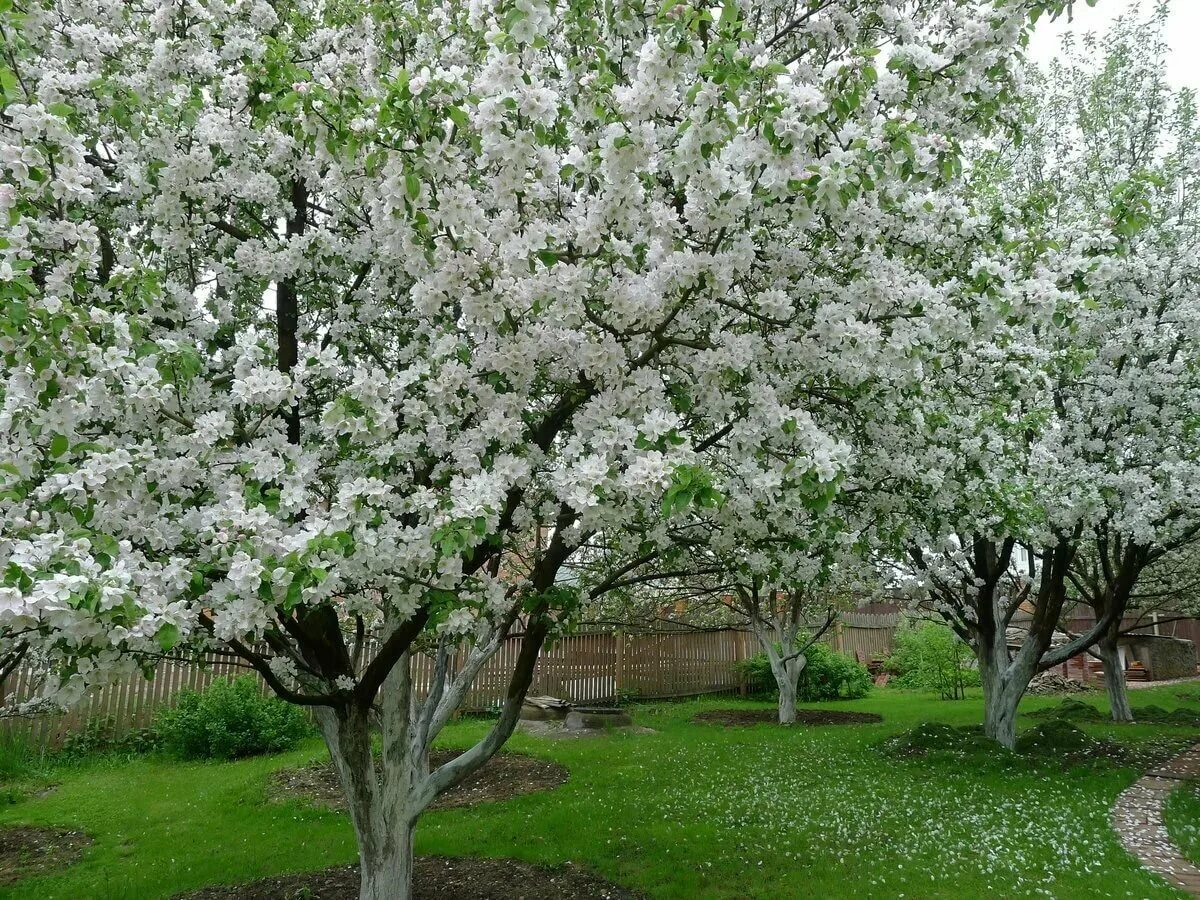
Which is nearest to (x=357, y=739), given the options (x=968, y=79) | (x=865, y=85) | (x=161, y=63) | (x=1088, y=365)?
(x=161, y=63)

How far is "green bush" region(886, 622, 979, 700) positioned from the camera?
2019 centimetres

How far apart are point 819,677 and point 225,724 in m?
13.6

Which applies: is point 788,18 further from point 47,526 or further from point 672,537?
point 47,526

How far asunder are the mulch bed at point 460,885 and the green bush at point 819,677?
13793 mm

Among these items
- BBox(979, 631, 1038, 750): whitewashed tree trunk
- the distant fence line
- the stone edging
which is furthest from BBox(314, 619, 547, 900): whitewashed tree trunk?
BBox(979, 631, 1038, 750): whitewashed tree trunk

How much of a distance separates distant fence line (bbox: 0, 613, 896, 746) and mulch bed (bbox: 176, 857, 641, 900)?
12.6 feet

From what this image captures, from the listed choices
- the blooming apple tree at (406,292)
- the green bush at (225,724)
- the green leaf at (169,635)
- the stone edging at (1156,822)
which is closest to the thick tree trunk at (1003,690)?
the stone edging at (1156,822)

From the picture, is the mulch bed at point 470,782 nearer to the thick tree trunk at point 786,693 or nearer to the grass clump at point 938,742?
the grass clump at point 938,742

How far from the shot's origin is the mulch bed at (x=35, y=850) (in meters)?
7.00

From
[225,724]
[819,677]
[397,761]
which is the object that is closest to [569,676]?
[819,677]

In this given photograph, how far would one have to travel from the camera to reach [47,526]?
11.1ft

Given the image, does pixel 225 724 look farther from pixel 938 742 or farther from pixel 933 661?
pixel 933 661

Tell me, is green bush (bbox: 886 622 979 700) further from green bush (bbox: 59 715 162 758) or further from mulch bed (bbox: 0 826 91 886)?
mulch bed (bbox: 0 826 91 886)

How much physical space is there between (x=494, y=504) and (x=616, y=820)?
18.4 ft
